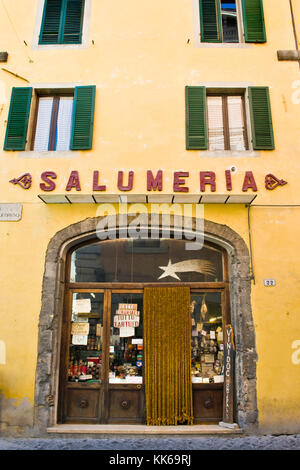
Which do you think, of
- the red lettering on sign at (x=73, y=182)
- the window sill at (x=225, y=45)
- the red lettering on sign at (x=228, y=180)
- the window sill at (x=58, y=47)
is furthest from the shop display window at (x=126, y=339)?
the window sill at (x=225, y=45)

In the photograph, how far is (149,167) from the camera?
7.23 meters

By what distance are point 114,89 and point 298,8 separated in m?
4.48

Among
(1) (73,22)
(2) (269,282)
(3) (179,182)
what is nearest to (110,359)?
(2) (269,282)

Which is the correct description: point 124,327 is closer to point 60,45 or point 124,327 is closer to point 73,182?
point 73,182

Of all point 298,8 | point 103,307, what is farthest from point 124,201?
point 298,8

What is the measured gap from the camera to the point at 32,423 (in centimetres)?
616

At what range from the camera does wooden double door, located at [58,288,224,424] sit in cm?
659

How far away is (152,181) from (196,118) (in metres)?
1.61

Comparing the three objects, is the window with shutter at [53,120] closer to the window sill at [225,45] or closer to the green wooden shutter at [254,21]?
the window sill at [225,45]

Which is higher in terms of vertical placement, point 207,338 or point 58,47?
Answer: point 58,47

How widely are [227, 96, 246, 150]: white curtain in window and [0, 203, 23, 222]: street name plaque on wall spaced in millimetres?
4265

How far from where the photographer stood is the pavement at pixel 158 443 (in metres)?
5.53

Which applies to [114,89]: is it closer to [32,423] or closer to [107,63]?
[107,63]

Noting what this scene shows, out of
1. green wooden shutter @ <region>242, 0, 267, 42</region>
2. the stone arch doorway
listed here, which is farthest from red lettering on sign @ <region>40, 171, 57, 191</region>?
green wooden shutter @ <region>242, 0, 267, 42</region>
